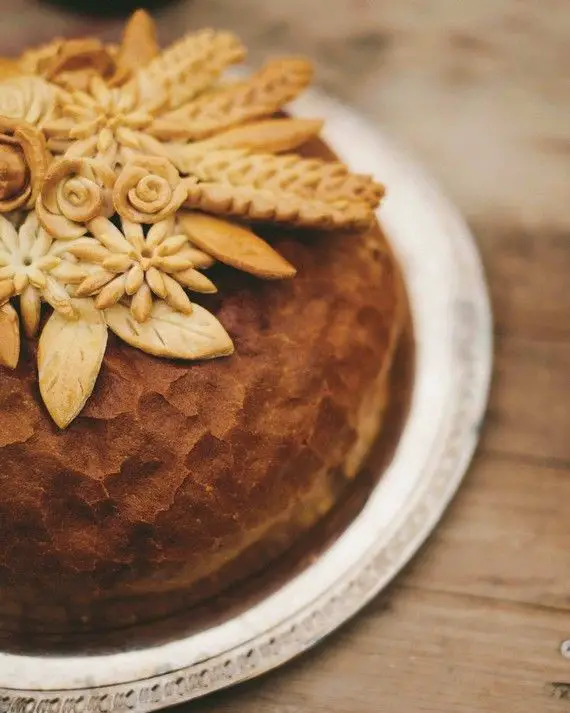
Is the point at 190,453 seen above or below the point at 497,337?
above

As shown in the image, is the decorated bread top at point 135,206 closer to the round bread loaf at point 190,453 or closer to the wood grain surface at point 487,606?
the round bread loaf at point 190,453

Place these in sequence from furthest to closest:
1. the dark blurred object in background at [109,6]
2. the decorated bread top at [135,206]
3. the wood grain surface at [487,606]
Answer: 1. the dark blurred object in background at [109,6]
2. the wood grain surface at [487,606]
3. the decorated bread top at [135,206]

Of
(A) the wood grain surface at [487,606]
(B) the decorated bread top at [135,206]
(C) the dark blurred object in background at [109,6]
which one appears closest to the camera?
(B) the decorated bread top at [135,206]

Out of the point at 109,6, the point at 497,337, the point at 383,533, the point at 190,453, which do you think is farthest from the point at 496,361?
the point at 109,6

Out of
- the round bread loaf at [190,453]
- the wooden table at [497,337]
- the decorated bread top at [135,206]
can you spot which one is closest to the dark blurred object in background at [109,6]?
the wooden table at [497,337]

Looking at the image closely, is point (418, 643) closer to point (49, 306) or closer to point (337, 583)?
point (337, 583)

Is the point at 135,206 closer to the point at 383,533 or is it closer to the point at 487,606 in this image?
the point at 383,533
